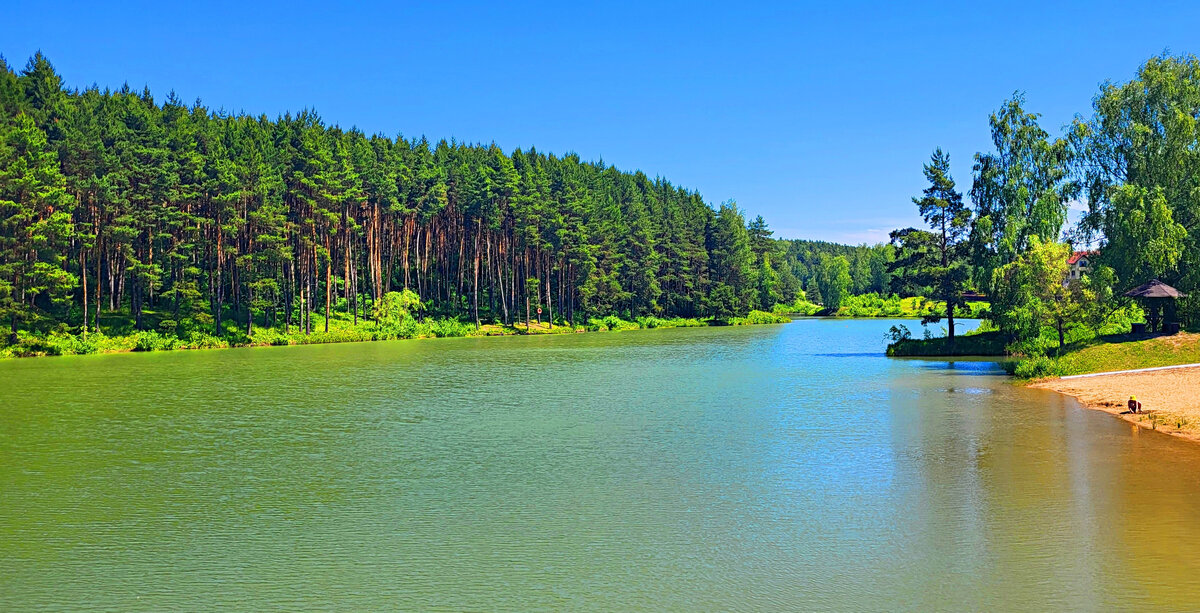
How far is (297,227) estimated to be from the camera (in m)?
71.1

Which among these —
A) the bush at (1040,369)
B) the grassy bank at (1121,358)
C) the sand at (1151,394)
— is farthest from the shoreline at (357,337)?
the sand at (1151,394)

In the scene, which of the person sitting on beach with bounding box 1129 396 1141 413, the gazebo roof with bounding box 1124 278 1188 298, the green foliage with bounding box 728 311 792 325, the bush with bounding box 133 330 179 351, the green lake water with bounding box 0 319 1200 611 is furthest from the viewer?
the green foliage with bounding box 728 311 792 325

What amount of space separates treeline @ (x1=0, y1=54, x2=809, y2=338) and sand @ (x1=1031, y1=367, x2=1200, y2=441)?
56.6 m

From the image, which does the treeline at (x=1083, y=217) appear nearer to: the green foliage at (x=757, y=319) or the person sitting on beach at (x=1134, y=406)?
the person sitting on beach at (x=1134, y=406)

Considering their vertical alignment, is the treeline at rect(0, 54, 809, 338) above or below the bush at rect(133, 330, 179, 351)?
above

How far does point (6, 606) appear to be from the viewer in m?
9.90

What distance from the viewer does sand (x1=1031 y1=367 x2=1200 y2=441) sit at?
21844mm

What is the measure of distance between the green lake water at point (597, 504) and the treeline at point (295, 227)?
34.2 metres

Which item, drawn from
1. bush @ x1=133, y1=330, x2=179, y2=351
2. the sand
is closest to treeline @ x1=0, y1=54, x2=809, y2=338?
bush @ x1=133, y1=330, x2=179, y2=351

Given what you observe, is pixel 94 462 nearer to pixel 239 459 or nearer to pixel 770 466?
pixel 239 459

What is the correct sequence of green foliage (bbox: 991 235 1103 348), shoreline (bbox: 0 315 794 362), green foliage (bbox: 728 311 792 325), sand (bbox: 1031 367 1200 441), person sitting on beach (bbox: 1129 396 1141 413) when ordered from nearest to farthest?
sand (bbox: 1031 367 1200 441), person sitting on beach (bbox: 1129 396 1141 413), green foliage (bbox: 991 235 1103 348), shoreline (bbox: 0 315 794 362), green foliage (bbox: 728 311 792 325)

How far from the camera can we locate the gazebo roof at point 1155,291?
3547 cm

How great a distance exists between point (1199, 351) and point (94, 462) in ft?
128

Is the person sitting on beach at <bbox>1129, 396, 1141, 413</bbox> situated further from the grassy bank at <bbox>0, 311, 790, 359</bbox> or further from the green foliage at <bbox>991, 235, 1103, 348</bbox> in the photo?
the grassy bank at <bbox>0, 311, 790, 359</bbox>
